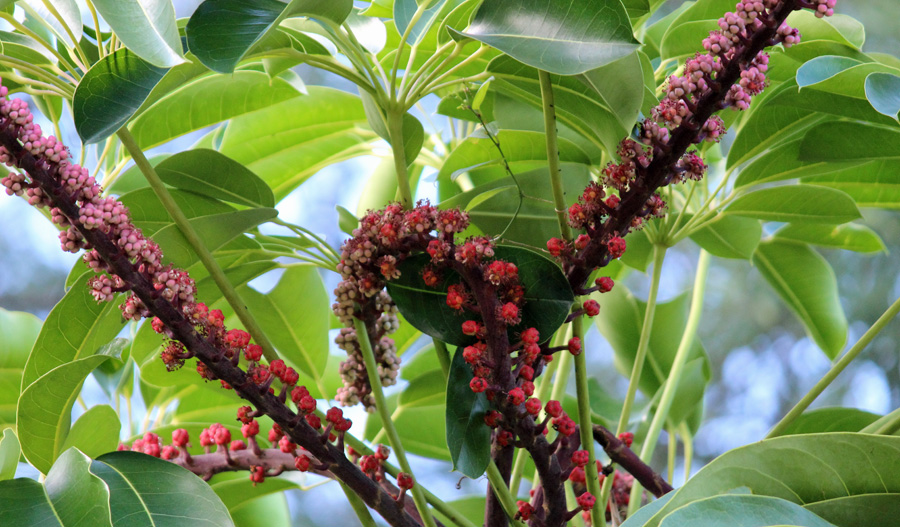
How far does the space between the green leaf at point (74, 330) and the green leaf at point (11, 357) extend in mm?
321

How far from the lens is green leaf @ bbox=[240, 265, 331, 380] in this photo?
2.95 ft

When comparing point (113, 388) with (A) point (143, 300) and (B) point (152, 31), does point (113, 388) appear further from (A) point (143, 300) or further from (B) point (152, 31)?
(B) point (152, 31)

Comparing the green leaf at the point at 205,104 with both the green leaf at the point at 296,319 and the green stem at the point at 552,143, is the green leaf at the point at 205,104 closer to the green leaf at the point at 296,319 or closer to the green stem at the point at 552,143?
the green leaf at the point at 296,319

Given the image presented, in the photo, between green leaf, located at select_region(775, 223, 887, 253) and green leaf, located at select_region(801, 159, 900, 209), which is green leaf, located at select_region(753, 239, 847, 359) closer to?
green leaf, located at select_region(775, 223, 887, 253)

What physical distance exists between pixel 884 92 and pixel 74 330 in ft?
2.22

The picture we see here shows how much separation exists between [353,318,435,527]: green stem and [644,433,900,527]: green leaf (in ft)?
0.79

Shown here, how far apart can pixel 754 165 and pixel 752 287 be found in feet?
10.5

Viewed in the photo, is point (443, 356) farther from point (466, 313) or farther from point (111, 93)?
point (111, 93)

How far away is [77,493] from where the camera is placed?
56cm

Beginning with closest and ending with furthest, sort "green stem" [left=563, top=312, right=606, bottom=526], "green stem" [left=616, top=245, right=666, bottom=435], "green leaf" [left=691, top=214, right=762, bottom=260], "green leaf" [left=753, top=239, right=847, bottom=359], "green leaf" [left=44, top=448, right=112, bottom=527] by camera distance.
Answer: "green leaf" [left=44, top=448, right=112, bottom=527]
"green stem" [left=563, top=312, right=606, bottom=526]
"green stem" [left=616, top=245, right=666, bottom=435]
"green leaf" [left=691, top=214, right=762, bottom=260]
"green leaf" [left=753, top=239, right=847, bottom=359]

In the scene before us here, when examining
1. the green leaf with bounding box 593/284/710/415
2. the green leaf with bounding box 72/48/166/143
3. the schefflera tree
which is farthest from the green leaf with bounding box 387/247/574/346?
the green leaf with bounding box 593/284/710/415

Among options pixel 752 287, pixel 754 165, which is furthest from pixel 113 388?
pixel 752 287

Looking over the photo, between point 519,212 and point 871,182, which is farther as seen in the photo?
point 871,182

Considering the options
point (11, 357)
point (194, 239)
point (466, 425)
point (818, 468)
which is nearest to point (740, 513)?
point (818, 468)
